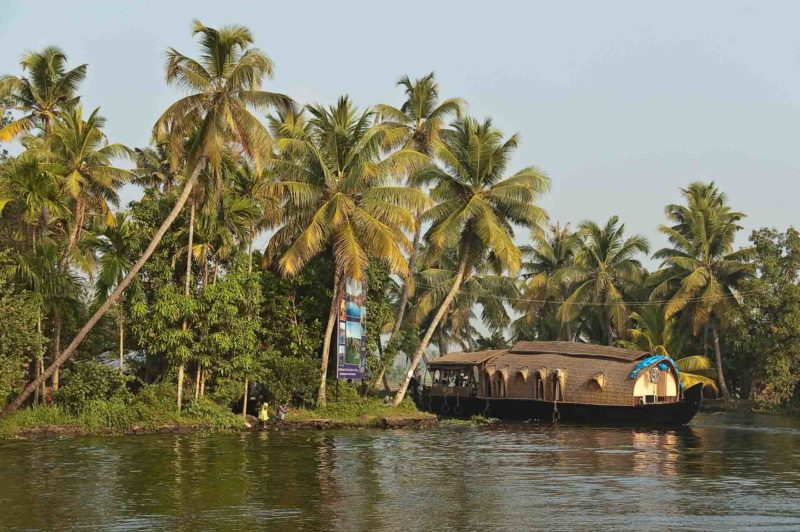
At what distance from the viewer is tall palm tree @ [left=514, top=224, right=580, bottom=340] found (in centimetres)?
5353

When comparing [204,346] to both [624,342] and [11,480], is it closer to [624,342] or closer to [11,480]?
[11,480]

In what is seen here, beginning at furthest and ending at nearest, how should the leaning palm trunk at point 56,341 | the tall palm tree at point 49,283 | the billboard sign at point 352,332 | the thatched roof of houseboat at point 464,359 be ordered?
the thatched roof of houseboat at point 464,359 → the billboard sign at point 352,332 → the leaning palm trunk at point 56,341 → the tall palm tree at point 49,283

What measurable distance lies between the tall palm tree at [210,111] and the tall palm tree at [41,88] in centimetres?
893

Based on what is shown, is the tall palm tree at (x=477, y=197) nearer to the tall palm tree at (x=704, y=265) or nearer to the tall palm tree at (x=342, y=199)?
the tall palm tree at (x=342, y=199)

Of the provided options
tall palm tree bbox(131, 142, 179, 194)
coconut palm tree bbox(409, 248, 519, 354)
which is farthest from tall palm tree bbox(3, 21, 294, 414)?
coconut palm tree bbox(409, 248, 519, 354)

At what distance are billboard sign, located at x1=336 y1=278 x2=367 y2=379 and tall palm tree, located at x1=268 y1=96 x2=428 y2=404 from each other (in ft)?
1.39

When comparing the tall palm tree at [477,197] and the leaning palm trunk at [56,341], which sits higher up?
the tall palm tree at [477,197]

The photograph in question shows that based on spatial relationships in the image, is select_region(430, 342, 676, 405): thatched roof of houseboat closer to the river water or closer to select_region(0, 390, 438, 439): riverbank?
select_region(0, 390, 438, 439): riverbank

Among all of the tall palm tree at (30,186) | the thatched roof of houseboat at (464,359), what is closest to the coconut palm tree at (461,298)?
the thatched roof of houseboat at (464,359)

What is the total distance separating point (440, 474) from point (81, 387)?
13894mm

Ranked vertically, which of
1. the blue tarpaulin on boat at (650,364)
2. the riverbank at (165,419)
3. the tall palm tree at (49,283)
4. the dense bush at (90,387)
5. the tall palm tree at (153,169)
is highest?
the tall palm tree at (153,169)

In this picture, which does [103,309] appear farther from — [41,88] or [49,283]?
[41,88]

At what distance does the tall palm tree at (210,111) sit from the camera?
2697cm

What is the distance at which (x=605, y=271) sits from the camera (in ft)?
169
